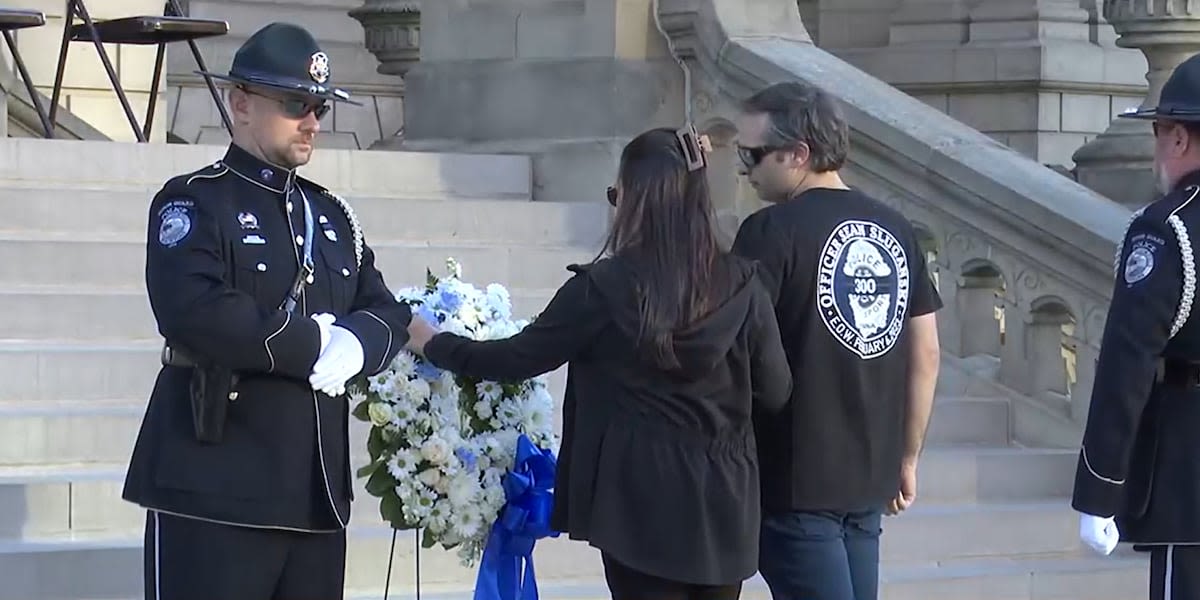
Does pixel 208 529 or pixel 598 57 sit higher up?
pixel 598 57

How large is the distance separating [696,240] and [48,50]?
8720 millimetres

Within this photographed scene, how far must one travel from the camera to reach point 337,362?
4.84m

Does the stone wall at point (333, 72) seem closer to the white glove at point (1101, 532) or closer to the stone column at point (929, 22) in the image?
A: the stone column at point (929, 22)

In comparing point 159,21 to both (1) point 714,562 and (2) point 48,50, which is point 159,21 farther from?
(1) point 714,562

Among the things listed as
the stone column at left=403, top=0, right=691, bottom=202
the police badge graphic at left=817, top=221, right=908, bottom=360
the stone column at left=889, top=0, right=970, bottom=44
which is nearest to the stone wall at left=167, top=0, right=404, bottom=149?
the stone column at left=889, top=0, right=970, bottom=44

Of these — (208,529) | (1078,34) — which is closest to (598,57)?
(208,529)

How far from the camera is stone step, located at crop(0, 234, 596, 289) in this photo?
26.4ft

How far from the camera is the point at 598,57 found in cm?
961

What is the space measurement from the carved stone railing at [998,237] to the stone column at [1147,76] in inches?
48.6

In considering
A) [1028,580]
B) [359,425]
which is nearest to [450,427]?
[359,425]

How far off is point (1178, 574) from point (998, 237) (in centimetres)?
327

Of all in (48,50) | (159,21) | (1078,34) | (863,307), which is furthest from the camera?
(1078,34)

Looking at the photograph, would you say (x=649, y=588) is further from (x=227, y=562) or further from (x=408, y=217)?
(x=408, y=217)

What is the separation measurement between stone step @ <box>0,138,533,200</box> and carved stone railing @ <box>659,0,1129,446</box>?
1058 millimetres
